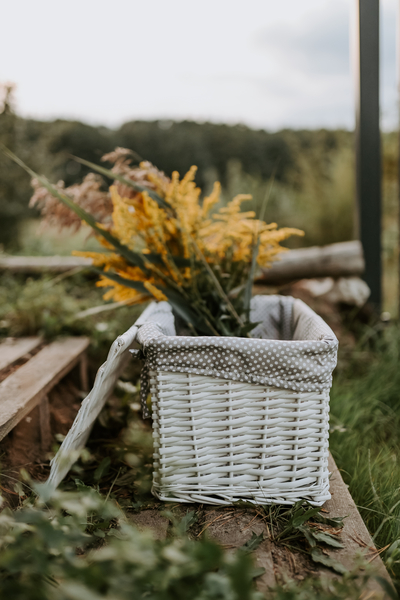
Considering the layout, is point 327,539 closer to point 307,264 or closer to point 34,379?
point 34,379

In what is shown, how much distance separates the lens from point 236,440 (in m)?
0.96

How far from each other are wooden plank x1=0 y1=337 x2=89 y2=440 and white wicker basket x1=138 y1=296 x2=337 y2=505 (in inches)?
15.1

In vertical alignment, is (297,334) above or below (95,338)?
above

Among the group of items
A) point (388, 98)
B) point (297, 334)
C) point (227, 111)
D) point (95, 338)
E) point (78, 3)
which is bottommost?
point (95, 338)

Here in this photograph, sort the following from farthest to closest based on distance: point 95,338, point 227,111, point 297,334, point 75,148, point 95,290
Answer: point 75,148
point 227,111
point 95,290
point 95,338
point 297,334

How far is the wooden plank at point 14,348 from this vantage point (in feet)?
4.93

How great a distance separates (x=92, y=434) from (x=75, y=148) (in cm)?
508

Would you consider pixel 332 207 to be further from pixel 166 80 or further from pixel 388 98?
pixel 166 80

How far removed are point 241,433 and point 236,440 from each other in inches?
0.8

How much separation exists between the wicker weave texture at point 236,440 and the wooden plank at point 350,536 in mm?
49

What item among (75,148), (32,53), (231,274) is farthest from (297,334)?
(75,148)

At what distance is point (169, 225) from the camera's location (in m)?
1.35

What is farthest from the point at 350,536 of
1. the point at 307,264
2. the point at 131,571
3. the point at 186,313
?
the point at 307,264

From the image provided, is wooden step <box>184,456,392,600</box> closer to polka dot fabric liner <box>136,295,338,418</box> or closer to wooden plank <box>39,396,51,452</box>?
polka dot fabric liner <box>136,295,338,418</box>
